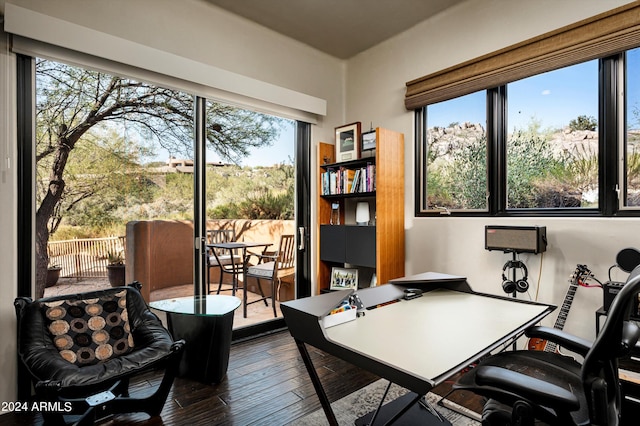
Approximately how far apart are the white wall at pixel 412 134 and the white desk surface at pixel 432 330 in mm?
806

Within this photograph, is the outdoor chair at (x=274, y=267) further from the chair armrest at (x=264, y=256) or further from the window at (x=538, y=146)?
the window at (x=538, y=146)

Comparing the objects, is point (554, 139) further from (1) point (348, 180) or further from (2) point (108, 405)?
(2) point (108, 405)

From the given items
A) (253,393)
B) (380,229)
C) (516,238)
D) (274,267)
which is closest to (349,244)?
(380,229)

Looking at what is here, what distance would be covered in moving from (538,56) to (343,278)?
2.55m

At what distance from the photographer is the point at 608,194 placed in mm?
2266

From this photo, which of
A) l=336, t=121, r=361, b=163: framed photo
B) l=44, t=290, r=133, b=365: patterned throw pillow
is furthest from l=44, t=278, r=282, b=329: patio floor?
l=336, t=121, r=361, b=163: framed photo

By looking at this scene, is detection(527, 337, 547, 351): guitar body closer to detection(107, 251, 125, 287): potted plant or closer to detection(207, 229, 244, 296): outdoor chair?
detection(207, 229, 244, 296): outdoor chair

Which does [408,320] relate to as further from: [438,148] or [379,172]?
[438,148]

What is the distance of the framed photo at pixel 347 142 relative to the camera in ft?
11.6

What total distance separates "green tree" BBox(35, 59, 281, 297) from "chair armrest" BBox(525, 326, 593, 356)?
2743 millimetres

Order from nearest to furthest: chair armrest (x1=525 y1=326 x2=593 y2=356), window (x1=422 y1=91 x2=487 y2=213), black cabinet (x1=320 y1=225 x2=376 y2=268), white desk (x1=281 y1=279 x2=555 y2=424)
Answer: white desk (x1=281 y1=279 x2=555 y2=424), chair armrest (x1=525 y1=326 x2=593 y2=356), window (x1=422 y1=91 x2=487 y2=213), black cabinet (x1=320 y1=225 x2=376 y2=268)

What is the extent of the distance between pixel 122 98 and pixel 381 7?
2.30 meters

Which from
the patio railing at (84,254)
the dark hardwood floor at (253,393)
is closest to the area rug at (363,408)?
the dark hardwood floor at (253,393)

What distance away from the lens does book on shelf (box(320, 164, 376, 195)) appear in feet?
10.8
